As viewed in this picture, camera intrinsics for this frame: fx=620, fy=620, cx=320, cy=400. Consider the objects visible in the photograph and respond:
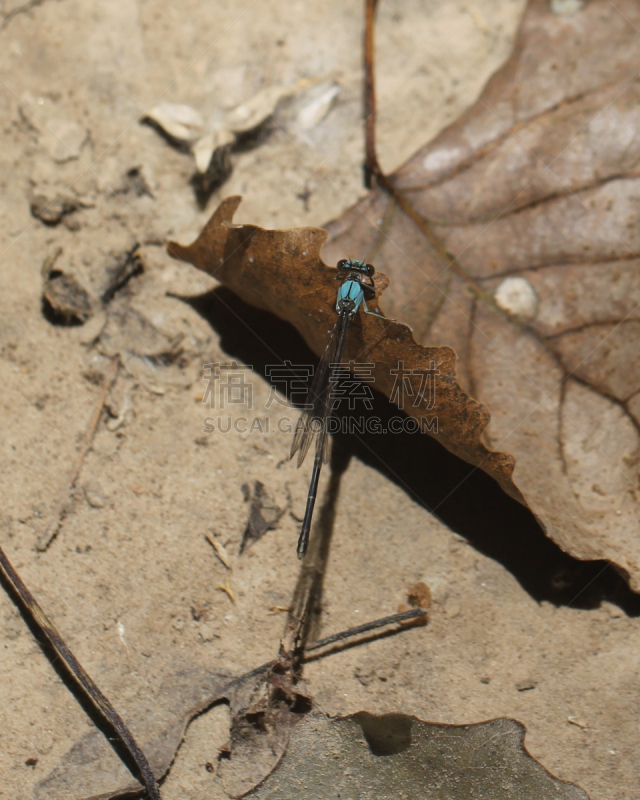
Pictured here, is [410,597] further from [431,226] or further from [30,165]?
[30,165]

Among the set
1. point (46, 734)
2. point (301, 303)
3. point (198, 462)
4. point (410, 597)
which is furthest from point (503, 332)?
point (46, 734)

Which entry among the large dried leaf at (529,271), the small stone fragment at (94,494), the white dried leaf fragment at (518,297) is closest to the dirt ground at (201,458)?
the small stone fragment at (94,494)

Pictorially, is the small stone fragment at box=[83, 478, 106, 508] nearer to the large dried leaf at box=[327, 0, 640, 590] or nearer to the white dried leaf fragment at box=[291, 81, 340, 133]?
the large dried leaf at box=[327, 0, 640, 590]

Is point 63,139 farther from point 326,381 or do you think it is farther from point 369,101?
point 326,381

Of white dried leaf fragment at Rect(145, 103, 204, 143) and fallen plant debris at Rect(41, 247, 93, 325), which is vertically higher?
white dried leaf fragment at Rect(145, 103, 204, 143)

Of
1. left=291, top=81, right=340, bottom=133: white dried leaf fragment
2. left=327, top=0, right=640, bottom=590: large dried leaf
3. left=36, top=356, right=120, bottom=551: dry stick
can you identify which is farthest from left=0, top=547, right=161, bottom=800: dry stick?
left=291, top=81, right=340, bottom=133: white dried leaf fragment

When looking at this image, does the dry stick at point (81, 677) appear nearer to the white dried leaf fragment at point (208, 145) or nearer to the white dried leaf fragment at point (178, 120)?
the white dried leaf fragment at point (208, 145)

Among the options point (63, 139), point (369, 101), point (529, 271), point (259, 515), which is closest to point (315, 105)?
point (369, 101)
